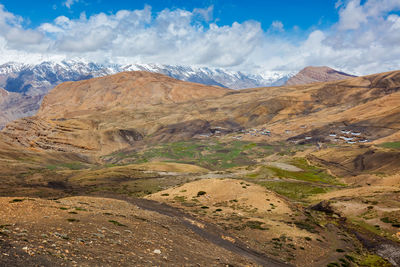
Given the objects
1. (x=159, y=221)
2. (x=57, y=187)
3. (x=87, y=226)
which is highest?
(x=87, y=226)

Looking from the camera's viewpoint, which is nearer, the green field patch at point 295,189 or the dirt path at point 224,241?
the dirt path at point 224,241

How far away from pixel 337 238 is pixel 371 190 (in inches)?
1306

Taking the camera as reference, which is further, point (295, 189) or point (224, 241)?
point (295, 189)

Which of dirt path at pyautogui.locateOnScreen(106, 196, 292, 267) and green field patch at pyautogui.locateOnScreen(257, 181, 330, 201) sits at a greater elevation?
dirt path at pyautogui.locateOnScreen(106, 196, 292, 267)

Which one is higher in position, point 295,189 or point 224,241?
point 224,241

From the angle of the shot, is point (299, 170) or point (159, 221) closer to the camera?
point (159, 221)

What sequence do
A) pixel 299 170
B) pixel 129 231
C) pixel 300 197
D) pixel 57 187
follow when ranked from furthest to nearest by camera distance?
pixel 299 170
pixel 57 187
pixel 300 197
pixel 129 231

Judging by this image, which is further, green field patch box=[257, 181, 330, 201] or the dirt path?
green field patch box=[257, 181, 330, 201]

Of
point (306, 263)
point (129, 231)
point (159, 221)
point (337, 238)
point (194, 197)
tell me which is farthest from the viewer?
point (194, 197)

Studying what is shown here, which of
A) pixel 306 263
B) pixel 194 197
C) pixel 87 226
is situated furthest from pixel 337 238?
pixel 87 226

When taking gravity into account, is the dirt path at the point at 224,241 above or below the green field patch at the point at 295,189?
above

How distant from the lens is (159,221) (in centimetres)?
3428

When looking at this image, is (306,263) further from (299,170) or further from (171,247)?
(299,170)

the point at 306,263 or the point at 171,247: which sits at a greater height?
the point at 171,247
